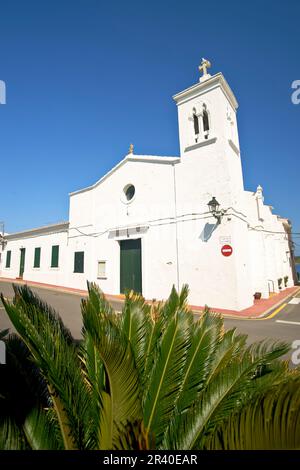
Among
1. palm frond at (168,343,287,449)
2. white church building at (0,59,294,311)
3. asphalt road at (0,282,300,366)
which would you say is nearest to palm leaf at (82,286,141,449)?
palm frond at (168,343,287,449)

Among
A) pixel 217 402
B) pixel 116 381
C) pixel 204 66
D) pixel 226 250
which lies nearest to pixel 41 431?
pixel 116 381

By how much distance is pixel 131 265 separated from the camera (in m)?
14.5

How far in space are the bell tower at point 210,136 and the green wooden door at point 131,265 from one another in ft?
17.2

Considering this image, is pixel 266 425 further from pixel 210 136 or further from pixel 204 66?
pixel 204 66

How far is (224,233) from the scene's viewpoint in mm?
11164

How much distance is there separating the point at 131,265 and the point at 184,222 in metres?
4.30

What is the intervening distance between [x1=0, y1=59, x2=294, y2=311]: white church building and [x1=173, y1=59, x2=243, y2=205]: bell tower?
0.16ft

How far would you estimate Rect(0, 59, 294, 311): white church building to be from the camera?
11.4m

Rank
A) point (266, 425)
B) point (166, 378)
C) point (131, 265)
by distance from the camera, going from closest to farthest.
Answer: point (266, 425) → point (166, 378) → point (131, 265)

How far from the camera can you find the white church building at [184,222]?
11.4m

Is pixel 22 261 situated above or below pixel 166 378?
above

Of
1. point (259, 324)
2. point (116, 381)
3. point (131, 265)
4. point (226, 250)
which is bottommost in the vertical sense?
point (259, 324)

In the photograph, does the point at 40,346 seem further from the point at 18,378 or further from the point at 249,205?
the point at 249,205

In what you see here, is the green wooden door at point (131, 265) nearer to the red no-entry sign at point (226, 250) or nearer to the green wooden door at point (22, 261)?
the red no-entry sign at point (226, 250)
